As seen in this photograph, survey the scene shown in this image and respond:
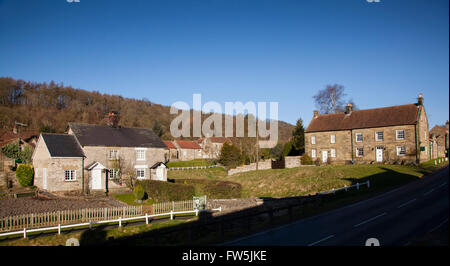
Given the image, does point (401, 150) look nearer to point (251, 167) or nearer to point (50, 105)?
point (251, 167)

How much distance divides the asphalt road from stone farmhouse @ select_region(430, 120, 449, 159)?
28.9 metres

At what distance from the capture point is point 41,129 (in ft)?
194

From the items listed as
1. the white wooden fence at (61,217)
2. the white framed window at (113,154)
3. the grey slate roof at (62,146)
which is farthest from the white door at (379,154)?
the grey slate roof at (62,146)

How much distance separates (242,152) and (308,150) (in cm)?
1370

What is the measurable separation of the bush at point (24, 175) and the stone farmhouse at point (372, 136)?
135ft

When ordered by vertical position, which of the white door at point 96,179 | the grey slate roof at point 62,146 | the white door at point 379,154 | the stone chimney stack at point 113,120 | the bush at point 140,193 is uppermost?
the stone chimney stack at point 113,120

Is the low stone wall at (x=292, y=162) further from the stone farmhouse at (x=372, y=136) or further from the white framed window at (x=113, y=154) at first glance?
the white framed window at (x=113, y=154)

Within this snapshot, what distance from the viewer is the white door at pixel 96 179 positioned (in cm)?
3781

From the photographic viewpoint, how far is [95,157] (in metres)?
39.0

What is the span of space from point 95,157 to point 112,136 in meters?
4.24

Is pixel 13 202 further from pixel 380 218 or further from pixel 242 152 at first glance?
pixel 242 152

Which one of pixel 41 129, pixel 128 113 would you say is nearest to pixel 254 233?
pixel 41 129

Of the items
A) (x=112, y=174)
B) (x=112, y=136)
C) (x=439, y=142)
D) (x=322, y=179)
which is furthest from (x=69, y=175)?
(x=439, y=142)
